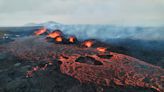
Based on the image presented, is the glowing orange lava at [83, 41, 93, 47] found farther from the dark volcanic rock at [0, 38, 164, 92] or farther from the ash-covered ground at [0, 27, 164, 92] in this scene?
the dark volcanic rock at [0, 38, 164, 92]

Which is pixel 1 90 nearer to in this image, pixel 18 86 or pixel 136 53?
pixel 18 86

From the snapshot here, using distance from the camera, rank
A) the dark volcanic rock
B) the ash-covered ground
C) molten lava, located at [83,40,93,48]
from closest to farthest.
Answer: the dark volcanic rock → the ash-covered ground → molten lava, located at [83,40,93,48]

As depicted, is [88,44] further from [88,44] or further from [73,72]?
[73,72]

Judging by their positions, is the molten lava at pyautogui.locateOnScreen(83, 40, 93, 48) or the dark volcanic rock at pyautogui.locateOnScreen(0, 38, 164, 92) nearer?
the dark volcanic rock at pyautogui.locateOnScreen(0, 38, 164, 92)

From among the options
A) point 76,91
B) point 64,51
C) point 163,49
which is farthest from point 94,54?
point 163,49

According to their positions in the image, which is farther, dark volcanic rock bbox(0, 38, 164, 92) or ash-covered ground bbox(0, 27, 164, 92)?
ash-covered ground bbox(0, 27, 164, 92)

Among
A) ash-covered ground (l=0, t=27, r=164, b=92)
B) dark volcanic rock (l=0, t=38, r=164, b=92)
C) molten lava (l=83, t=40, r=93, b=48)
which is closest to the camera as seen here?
dark volcanic rock (l=0, t=38, r=164, b=92)

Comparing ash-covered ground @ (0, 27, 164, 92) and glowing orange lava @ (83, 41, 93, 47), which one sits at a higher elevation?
glowing orange lava @ (83, 41, 93, 47)

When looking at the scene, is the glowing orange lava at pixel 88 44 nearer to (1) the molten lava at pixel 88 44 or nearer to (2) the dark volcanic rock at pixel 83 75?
(1) the molten lava at pixel 88 44

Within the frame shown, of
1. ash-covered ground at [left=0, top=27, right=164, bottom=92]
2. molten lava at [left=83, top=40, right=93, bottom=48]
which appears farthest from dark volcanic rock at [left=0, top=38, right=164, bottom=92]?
molten lava at [left=83, top=40, right=93, bottom=48]

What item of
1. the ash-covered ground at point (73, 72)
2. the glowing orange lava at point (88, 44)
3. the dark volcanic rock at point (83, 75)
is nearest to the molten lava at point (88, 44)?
the glowing orange lava at point (88, 44)

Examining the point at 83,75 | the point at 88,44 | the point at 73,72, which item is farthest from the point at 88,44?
the point at 83,75
